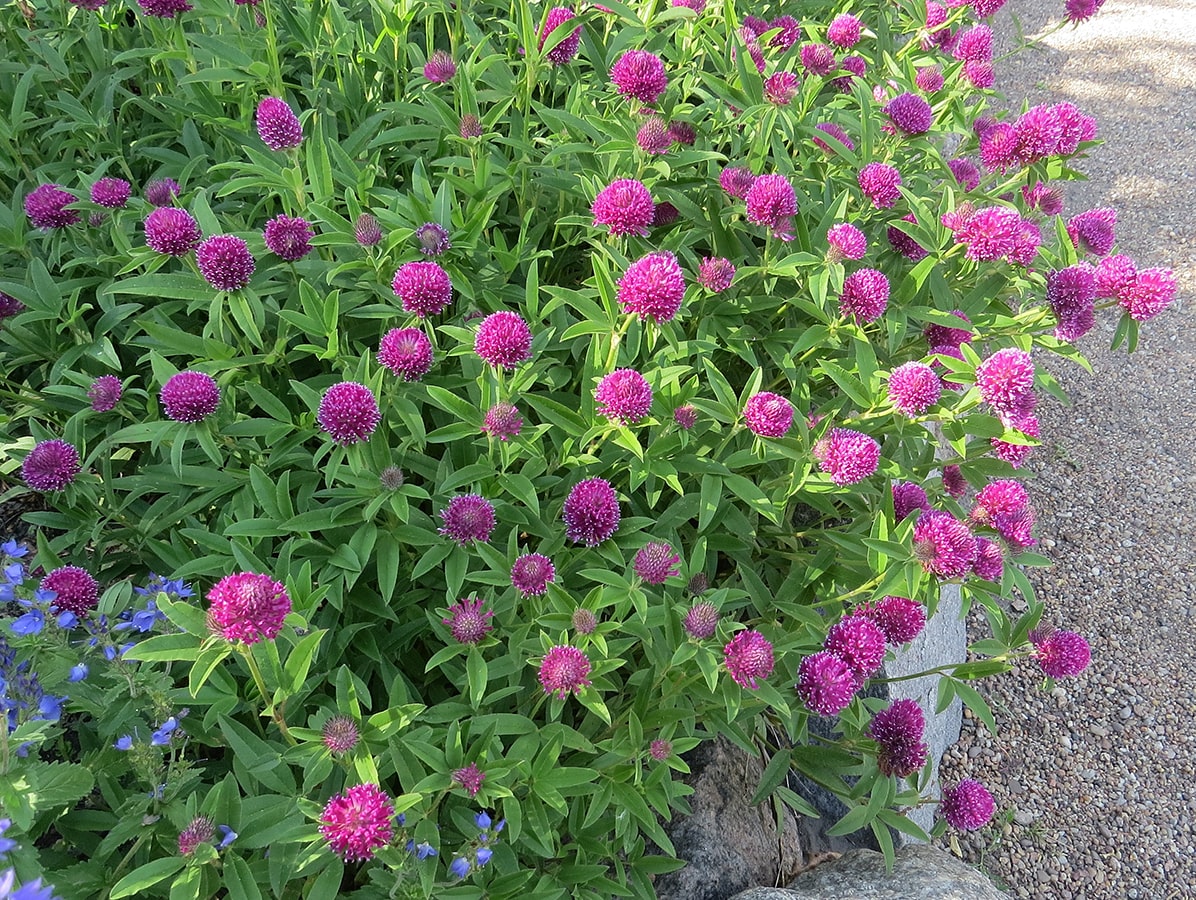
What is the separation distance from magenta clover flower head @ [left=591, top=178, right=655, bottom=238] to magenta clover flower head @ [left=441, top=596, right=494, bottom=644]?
995 mm

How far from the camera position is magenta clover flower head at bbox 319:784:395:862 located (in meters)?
1.62

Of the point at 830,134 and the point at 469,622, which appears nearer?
the point at 469,622

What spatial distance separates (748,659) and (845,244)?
1.12 meters

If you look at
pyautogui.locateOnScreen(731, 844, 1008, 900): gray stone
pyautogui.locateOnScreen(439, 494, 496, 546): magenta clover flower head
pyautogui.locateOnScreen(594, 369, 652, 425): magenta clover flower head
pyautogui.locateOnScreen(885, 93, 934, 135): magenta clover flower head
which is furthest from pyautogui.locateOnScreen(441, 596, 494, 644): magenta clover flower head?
pyautogui.locateOnScreen(885, 93, 934, 135): magenta clover flower head

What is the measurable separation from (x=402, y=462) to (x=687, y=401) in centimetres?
74

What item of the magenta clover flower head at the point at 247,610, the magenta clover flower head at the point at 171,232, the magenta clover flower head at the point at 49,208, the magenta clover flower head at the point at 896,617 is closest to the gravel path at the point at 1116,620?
the magenta clover flower head at the point at 896,617

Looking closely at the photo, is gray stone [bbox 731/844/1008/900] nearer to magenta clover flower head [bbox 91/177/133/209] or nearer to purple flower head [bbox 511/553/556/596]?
purple flower head [bbox 511/553/556/596]

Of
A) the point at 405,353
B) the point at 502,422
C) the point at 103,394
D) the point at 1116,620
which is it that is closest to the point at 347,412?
the point at 405,353

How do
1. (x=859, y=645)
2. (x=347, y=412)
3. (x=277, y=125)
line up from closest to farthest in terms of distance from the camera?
(x=347, y=412)
(x=859, y=645)
(x=277, y=125)

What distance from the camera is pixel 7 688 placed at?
5.65ft

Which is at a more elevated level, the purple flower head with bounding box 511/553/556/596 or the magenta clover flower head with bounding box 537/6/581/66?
the magenta clover flower head with bounding box 537/6/581/66

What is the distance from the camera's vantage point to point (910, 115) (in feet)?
9.21

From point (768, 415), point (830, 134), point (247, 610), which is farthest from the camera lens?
point (830, 134)

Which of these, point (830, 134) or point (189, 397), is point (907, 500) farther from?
point (189, 397)
